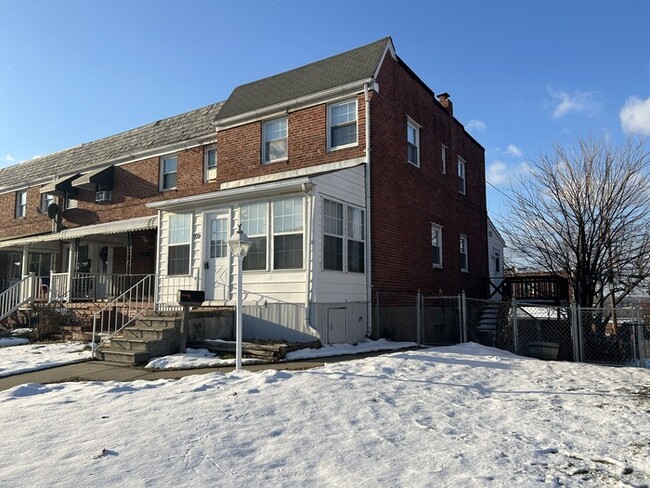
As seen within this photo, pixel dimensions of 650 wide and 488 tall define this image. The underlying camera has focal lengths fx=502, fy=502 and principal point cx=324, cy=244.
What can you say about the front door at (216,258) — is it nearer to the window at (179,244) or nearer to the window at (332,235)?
the window at (179,244)

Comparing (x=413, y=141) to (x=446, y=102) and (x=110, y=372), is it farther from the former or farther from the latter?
(x=110, y=372)

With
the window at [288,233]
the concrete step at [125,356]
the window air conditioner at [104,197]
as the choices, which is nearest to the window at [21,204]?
the window air conditioner at [104,197]

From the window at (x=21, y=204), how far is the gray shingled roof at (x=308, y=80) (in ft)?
42.5

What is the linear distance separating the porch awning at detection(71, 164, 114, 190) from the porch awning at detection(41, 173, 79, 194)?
1.42 ft

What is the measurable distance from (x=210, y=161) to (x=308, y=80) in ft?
15.7

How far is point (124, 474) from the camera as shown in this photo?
394cm

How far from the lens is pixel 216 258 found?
40.9 feet

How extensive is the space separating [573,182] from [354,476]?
14.8m

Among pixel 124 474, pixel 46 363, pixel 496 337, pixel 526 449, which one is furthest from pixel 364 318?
pixel 124 474

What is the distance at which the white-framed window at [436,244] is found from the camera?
16484mm

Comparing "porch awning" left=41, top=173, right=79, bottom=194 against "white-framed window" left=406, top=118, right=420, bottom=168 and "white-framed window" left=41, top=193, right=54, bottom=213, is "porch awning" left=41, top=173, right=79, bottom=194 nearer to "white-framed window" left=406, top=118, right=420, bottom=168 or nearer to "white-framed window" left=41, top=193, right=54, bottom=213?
"white-framed window" left=41, top=193, right=54, bottom=213

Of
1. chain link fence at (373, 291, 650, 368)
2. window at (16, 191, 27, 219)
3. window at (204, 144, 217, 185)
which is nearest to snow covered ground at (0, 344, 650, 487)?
chain link fence at (373, 291, 650, 368)

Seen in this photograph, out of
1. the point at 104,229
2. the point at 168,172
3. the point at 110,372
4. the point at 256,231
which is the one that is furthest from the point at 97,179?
the point at 110,372

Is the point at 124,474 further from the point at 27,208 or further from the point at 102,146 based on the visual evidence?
the point at 27,208
